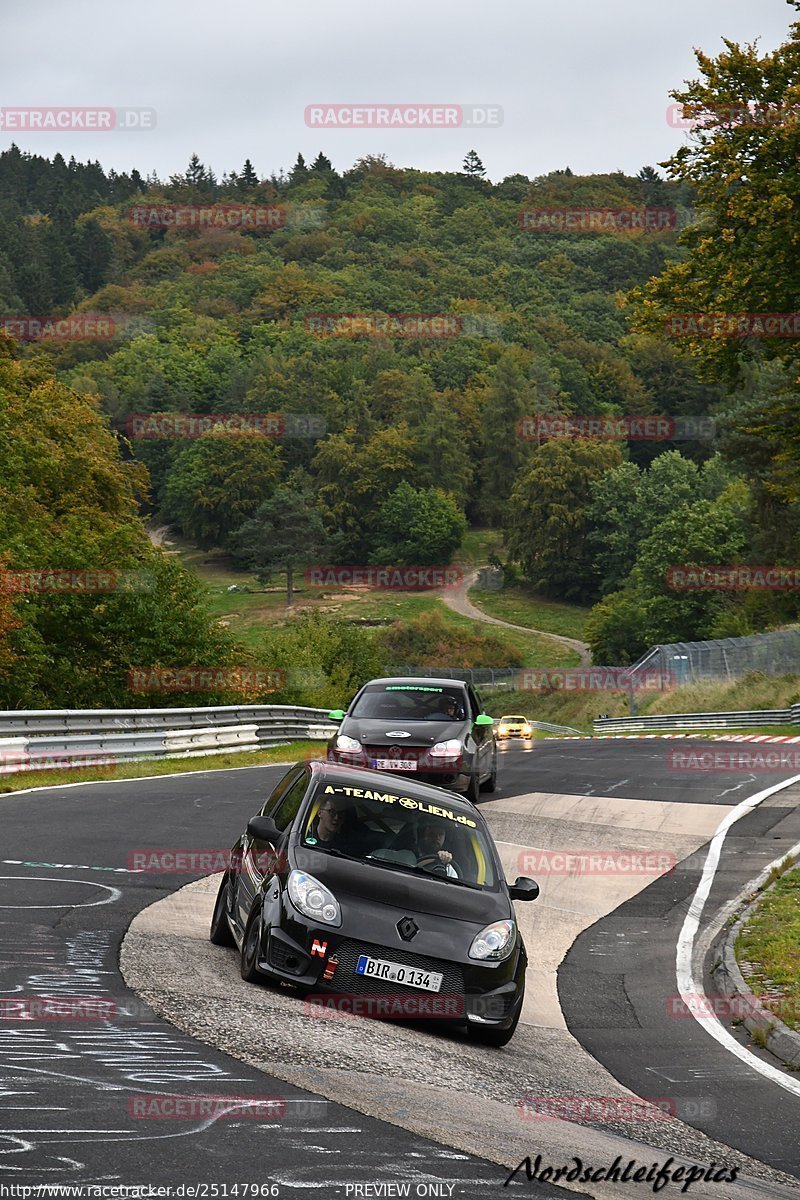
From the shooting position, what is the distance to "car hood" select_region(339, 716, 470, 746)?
1866cm

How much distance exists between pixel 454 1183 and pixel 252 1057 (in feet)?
6.61

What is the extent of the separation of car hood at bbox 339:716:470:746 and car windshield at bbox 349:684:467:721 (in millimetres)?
185

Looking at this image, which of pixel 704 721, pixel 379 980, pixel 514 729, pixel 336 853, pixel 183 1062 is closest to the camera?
pixel 183 1062

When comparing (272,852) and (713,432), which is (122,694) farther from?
(713,432)

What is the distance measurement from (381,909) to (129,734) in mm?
17142

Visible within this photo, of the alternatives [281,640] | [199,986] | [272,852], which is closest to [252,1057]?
[199,986]

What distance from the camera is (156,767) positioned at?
25625 millimetres

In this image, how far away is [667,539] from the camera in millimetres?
97000

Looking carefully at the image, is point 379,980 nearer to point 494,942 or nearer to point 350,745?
point 494,942

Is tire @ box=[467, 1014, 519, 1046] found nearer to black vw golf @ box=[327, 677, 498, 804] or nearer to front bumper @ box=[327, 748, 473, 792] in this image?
black vw golf @ box=[327, 677, 498, 804]

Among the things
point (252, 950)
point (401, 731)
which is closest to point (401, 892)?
point (252, 950)

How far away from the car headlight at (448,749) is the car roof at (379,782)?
834 cm

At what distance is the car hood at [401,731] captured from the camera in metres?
18.7

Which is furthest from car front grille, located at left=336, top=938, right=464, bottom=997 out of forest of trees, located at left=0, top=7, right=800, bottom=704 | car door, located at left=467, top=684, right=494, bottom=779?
forest of trees, located at left=0, top=7, right=800, bottom=704
